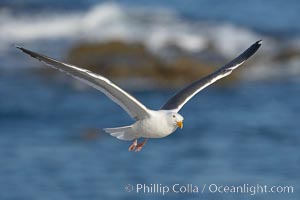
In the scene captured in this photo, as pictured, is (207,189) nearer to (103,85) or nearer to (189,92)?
(189,92)

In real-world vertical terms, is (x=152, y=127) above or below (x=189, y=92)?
below

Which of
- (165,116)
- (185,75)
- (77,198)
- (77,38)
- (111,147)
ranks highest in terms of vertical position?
(77,38)

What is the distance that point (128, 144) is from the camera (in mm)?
17156

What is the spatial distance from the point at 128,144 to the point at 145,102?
2.26 m

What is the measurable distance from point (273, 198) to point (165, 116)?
6196 mm

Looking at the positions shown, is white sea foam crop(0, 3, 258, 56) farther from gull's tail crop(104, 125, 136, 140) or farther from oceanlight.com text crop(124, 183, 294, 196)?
gull's tail crop(104, 125, 136, 140)

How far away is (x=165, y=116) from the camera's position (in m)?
8.96

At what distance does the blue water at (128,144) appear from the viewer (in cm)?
1565

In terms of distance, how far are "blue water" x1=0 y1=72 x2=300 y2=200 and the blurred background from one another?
0.02 metres

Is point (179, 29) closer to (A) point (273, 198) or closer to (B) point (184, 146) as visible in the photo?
(B) point (184, 146)

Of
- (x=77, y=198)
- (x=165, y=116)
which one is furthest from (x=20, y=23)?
(x=165, y=116)

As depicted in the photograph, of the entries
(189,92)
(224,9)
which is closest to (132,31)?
(224,9)

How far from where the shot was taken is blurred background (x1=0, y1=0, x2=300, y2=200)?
52.3 ft

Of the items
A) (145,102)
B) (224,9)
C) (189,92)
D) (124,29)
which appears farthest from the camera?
(224,9)
